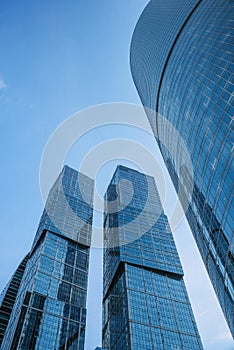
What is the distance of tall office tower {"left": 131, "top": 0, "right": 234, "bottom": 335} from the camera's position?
144ft

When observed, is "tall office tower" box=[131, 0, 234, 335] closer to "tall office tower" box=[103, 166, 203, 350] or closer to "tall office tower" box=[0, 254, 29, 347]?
"tall office tower" box=[103, 166, 203, 350]

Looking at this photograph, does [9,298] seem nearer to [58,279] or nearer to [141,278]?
[58,279]

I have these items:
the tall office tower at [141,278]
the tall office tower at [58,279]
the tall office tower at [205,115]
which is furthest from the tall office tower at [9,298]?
the tall office tower at [205,115]

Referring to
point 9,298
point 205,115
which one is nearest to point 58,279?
point 9,298

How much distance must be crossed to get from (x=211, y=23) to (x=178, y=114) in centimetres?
1797

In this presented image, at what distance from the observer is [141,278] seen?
12988cm

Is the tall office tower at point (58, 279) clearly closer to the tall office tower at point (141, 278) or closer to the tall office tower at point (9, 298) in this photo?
the tall office tower at point (141, 278)

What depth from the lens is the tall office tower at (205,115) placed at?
144 feet

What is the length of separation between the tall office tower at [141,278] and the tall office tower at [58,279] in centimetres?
1325

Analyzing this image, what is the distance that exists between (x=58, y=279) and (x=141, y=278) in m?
36.3

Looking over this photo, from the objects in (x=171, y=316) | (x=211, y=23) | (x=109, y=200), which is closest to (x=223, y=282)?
(x=211, y=23)

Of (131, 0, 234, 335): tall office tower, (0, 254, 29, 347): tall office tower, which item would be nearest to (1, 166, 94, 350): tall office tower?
(0, 254, 29, 347): tall office tower

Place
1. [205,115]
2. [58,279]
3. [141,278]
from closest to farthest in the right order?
[205,115] < [141,278] < [58,279]

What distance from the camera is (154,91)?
82375 millimetres
